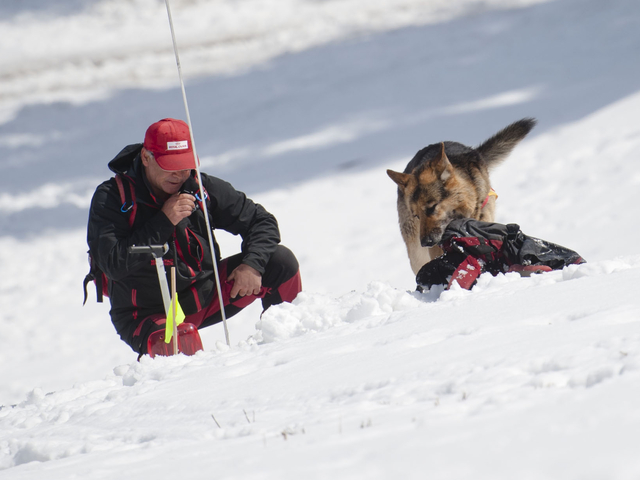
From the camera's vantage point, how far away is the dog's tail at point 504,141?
4.91 metres

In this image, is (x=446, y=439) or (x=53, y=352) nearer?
(x=446, y=439)

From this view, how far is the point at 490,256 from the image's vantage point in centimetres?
329

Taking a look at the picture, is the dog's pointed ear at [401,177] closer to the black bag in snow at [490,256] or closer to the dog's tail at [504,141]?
the dog's tail at [504,141]

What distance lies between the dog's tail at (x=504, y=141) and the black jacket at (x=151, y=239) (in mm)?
2237

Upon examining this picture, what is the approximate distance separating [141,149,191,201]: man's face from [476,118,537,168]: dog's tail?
278 centimetres

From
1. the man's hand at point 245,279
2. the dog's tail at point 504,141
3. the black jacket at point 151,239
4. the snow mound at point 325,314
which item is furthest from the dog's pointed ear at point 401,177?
the snow mound at point 325,314

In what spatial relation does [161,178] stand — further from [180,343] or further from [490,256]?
[490,256]

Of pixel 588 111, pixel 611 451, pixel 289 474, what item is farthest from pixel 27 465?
pixel 588 111

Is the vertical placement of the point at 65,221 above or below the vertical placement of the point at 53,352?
above

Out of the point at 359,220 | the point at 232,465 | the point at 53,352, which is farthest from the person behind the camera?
the point at 359,220

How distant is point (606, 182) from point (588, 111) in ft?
12.0

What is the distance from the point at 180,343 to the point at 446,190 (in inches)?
103

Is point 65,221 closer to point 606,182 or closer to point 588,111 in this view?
point 606,182

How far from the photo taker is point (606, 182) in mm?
7258
